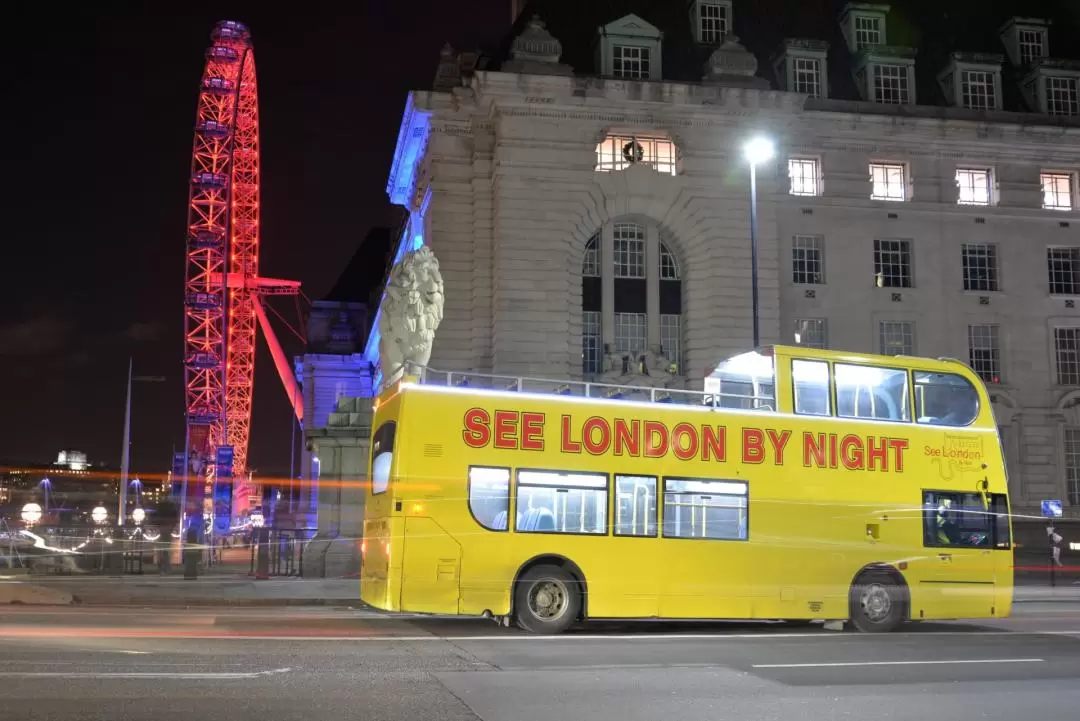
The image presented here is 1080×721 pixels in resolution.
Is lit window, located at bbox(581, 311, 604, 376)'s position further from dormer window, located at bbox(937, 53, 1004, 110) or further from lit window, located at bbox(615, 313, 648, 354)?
dormer window, located at bbox(937, 53, 1004, 110)

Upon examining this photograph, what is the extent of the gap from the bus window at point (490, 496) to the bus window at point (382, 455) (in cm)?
122

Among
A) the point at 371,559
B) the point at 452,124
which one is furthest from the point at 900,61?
the point at 371,559

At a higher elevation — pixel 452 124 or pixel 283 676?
pixel 452 124

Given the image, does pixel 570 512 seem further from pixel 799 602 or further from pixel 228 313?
pixel 228 313

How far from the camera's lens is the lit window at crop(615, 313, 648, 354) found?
135ft

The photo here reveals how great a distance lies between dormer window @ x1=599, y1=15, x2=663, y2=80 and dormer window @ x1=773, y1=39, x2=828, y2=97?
5.66 m

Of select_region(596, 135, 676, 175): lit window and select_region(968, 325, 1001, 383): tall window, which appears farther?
select_region(968, 325, 1001, 383): tall window

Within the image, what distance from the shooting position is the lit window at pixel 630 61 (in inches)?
1656

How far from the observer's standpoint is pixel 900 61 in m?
45.1

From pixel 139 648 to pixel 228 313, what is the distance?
5874 centimetres

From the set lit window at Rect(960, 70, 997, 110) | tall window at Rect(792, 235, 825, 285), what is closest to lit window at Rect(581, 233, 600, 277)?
tall window at Rect(792, 235, 825, 285)

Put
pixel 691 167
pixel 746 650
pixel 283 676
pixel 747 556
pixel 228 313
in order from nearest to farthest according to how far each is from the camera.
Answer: pixel 283 676
pixel 746 650
pixel 747 556
pixel 691 167
pixel 228 313

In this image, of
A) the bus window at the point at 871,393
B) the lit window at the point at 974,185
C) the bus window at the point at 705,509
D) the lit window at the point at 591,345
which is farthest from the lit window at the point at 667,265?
the bus window at the point at 705,509

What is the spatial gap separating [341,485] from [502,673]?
2302 centimetres
